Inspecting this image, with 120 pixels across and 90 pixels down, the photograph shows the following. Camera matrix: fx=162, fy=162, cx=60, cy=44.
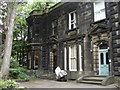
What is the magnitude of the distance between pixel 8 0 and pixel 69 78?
9.43 m

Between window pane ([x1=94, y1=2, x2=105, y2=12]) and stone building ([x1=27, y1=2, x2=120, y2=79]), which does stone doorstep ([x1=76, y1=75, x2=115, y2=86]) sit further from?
window pane ([x1=94, y1=2, x2=105, y2=12])

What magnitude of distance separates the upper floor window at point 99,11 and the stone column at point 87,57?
203 centimetres

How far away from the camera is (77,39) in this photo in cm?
1639

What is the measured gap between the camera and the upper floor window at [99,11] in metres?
14.2

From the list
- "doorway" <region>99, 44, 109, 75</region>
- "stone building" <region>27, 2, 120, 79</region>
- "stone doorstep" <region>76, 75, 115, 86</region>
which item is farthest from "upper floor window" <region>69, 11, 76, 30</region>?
"stone doorstep" <region>76, 75, 115, 86</region>

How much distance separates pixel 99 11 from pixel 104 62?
14.9 feet

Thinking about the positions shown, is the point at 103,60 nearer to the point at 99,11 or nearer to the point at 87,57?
the point at 87,57

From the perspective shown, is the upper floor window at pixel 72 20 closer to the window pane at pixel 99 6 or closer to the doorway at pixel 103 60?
the window pane at pixel 99 6

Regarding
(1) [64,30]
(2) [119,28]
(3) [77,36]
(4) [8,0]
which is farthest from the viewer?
(1) [64,30]

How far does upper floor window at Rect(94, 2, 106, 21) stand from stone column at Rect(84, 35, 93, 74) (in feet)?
6.66

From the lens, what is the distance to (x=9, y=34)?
32.8 feet

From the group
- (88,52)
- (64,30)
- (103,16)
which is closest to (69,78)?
(88,52)

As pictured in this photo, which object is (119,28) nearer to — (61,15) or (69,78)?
(69,78)

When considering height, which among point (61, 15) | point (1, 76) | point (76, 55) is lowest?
point (1, 76)
